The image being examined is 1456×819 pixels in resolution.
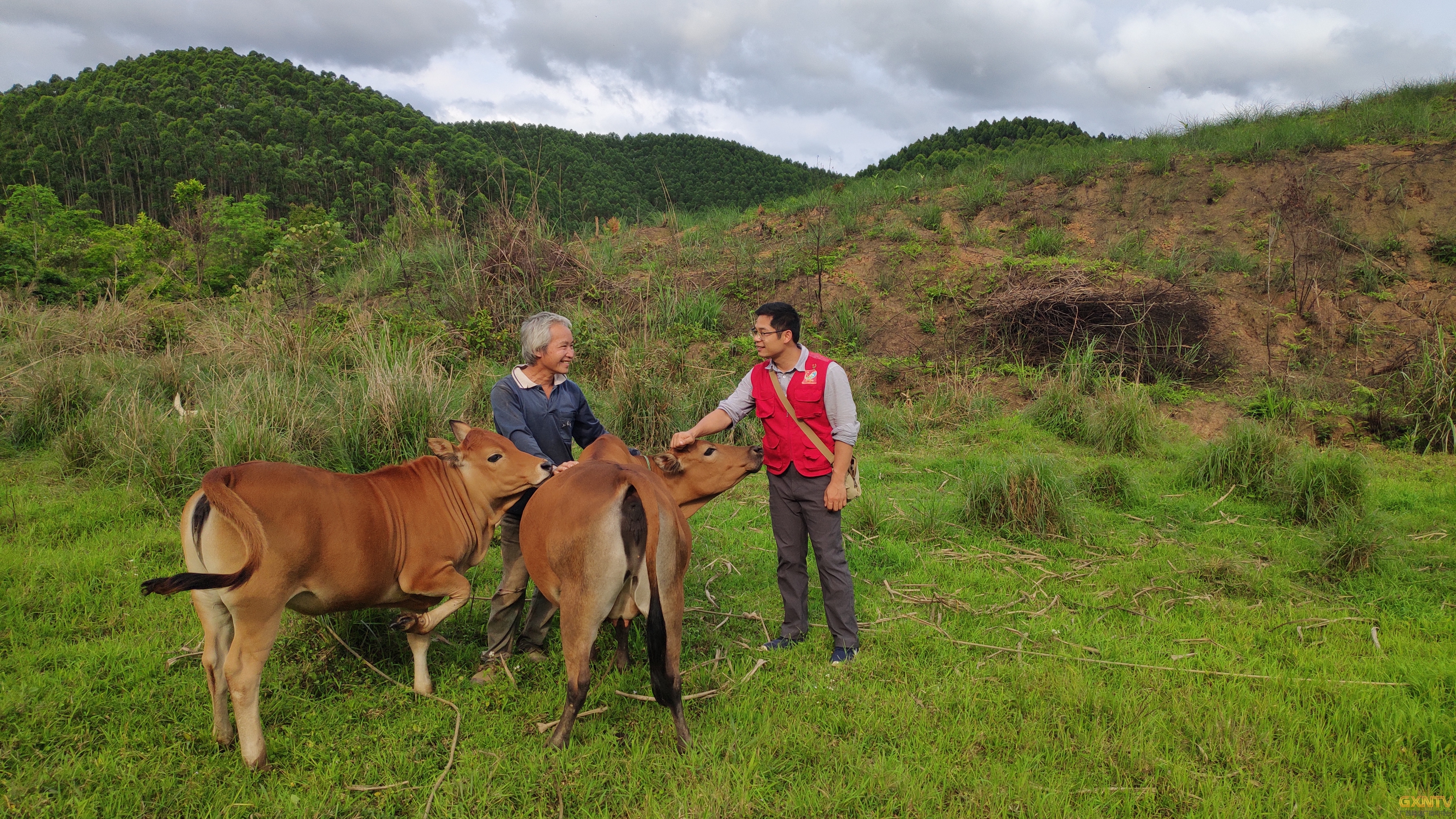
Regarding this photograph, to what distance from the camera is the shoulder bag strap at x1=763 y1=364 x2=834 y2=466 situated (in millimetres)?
4469

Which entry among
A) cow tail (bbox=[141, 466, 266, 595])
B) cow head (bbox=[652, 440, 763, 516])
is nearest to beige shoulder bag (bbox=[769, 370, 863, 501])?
cow head (bbox=[652, 440, 763, 516])

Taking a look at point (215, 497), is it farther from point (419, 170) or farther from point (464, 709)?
point (419, 170)

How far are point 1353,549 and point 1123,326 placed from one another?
6974 millimetres

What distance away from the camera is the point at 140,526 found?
620cm

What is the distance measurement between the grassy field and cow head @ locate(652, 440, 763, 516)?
0.93m

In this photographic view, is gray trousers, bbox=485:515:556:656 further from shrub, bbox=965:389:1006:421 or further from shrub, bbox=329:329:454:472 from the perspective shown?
shrub, bbox=965:389:1006:421

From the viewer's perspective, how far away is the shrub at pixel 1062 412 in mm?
9891

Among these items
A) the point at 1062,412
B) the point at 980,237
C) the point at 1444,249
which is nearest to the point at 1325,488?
the point at 1062,412

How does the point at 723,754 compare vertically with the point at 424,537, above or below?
below

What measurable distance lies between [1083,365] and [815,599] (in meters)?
7.35

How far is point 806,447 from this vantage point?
14.7 feet

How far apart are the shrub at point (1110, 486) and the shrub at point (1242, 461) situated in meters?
0.89

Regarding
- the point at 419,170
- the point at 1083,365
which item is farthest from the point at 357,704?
the point at 419,170

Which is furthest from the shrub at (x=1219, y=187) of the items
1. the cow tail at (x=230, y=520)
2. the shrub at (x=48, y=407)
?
the shrub at (x=48, y=407)
